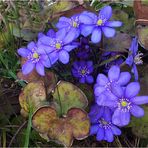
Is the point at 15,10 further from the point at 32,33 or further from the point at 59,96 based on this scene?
the point at 59,96

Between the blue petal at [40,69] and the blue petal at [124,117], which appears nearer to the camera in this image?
the blue petal at [124,117]

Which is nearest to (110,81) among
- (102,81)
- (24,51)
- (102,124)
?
(102,81)

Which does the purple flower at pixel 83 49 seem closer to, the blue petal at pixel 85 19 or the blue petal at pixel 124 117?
the blue petal at pixel 85 19

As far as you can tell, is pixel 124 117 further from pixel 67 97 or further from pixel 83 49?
pixel 83 49

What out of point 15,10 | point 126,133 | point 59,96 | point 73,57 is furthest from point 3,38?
point 126,133

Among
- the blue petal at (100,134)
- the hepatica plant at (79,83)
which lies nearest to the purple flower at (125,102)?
the hepatica plant at (79,83)

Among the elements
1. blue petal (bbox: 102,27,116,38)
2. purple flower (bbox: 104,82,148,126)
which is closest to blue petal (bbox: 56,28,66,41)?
blue petal (bbox: 102,27,116,38)

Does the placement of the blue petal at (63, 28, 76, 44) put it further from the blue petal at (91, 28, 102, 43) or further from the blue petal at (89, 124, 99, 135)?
the blue petal at (89, 124, 99, 135)

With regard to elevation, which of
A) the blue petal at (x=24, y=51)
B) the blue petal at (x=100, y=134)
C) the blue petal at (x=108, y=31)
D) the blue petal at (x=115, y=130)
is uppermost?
the blue petal at (x=108, y=31)
